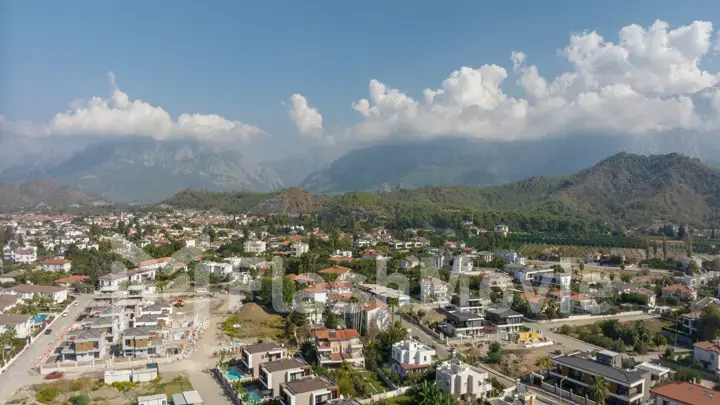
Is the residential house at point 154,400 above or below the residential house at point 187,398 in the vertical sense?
above

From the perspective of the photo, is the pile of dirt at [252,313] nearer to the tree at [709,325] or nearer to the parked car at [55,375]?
the parked car at [55,375]

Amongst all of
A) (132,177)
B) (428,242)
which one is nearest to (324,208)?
(428,242)

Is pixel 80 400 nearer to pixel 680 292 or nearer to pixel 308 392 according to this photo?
pixel 308 392

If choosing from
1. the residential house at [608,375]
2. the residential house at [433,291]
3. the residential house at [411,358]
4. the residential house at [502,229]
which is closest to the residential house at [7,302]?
the residential house at [411,358]

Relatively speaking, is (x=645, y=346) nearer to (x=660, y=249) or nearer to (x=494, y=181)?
(x=660, y=249)

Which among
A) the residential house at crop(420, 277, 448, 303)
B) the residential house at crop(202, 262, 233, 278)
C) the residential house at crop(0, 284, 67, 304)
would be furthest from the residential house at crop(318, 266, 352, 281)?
the residential house at crop(0, 284, 67, 304)

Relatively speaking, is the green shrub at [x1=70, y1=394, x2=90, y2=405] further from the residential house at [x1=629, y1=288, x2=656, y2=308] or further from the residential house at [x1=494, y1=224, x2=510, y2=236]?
the residential house at [x1=494, y1=224, x2=510, y2=236]

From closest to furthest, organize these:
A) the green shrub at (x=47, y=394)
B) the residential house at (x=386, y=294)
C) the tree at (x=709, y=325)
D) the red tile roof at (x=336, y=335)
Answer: the green shrub at (x=47, y=394) → the red tile roof at (x=336, y=335) → the tree at (x=709, y=325) → the residential house at (x=386, y=294)
